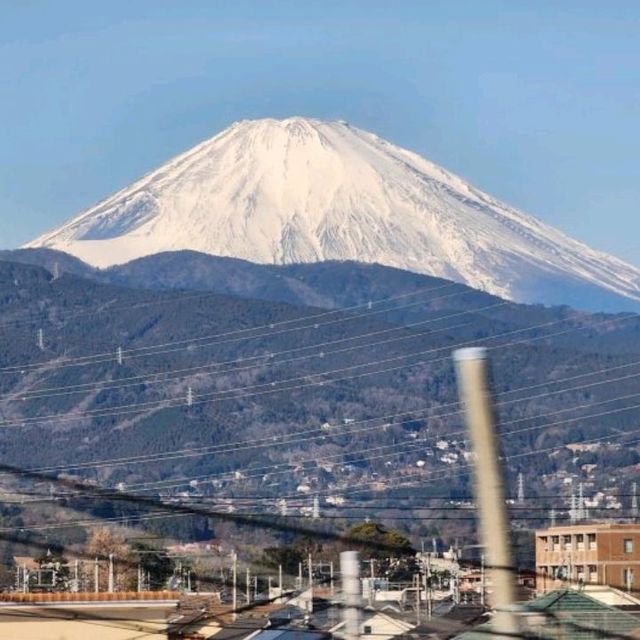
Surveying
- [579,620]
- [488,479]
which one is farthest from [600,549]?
[488,479]

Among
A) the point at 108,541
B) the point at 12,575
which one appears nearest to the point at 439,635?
the point at 108,541

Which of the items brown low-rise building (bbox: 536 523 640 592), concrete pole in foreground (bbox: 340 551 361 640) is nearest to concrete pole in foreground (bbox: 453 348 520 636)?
concrete pole in foreground (bbox: 340 551 361 640)

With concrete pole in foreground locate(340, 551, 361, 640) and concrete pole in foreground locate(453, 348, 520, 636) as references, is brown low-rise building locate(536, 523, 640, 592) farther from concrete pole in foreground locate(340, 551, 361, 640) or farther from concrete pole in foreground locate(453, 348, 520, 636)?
concrete pole in foreground locate(453, 348, 520, 636)

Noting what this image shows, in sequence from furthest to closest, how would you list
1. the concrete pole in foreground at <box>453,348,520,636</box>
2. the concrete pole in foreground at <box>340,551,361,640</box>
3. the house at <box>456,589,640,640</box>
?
the house at <box>456,589,640,640</box> < the concrete pole in foreground at <box>340,551,361,640</box> < the concrete pole in foreground at <box>453,348,520,636</box>

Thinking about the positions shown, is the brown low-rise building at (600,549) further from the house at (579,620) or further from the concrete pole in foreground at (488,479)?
the concrete pole in foreground at (488,479)

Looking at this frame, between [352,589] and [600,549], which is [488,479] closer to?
[352,589]

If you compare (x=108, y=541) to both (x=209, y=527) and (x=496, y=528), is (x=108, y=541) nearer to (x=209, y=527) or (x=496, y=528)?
(x=209, y=527)
